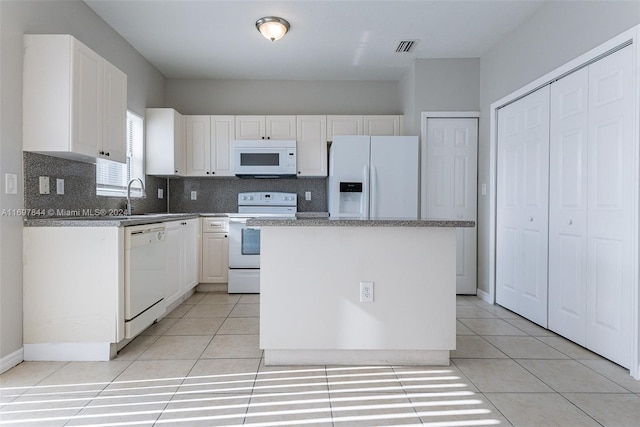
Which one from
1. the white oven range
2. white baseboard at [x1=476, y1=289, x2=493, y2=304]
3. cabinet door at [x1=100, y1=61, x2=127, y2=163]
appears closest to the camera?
cabinet door at [x1=100, y1=61, x2=127, y2=163]

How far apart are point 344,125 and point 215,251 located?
2126 mm

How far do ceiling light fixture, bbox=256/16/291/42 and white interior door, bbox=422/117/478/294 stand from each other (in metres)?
1.81

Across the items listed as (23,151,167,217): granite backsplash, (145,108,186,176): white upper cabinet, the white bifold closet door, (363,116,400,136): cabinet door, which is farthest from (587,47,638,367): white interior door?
(145,108,186,176): white upper cabinet

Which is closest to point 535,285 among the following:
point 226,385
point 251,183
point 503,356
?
point 503,356

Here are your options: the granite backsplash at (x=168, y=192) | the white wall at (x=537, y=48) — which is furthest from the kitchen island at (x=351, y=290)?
the white wall at (x=537, y=48)

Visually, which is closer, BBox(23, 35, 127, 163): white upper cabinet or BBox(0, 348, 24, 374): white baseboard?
BBox(0, 348, 24, 374): white baseboard

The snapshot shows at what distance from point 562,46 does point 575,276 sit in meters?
1.68

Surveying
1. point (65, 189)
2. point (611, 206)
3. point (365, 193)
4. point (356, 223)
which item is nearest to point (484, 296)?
point (365, 193)

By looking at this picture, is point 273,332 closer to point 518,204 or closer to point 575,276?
point 575,276

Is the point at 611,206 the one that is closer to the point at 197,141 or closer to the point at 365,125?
the point at 365,125

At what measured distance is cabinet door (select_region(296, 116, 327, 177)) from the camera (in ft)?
14.6

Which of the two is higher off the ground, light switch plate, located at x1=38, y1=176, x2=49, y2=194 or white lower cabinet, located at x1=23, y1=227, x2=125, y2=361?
light switch plate, located at x1=38, y1=176, x2=49, y2=194

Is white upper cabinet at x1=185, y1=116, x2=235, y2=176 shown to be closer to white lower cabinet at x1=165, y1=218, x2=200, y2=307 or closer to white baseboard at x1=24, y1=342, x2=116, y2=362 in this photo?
white lower cabinet at x1=165, y1=218, x2=200, y2=307

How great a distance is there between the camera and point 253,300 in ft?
12.6
